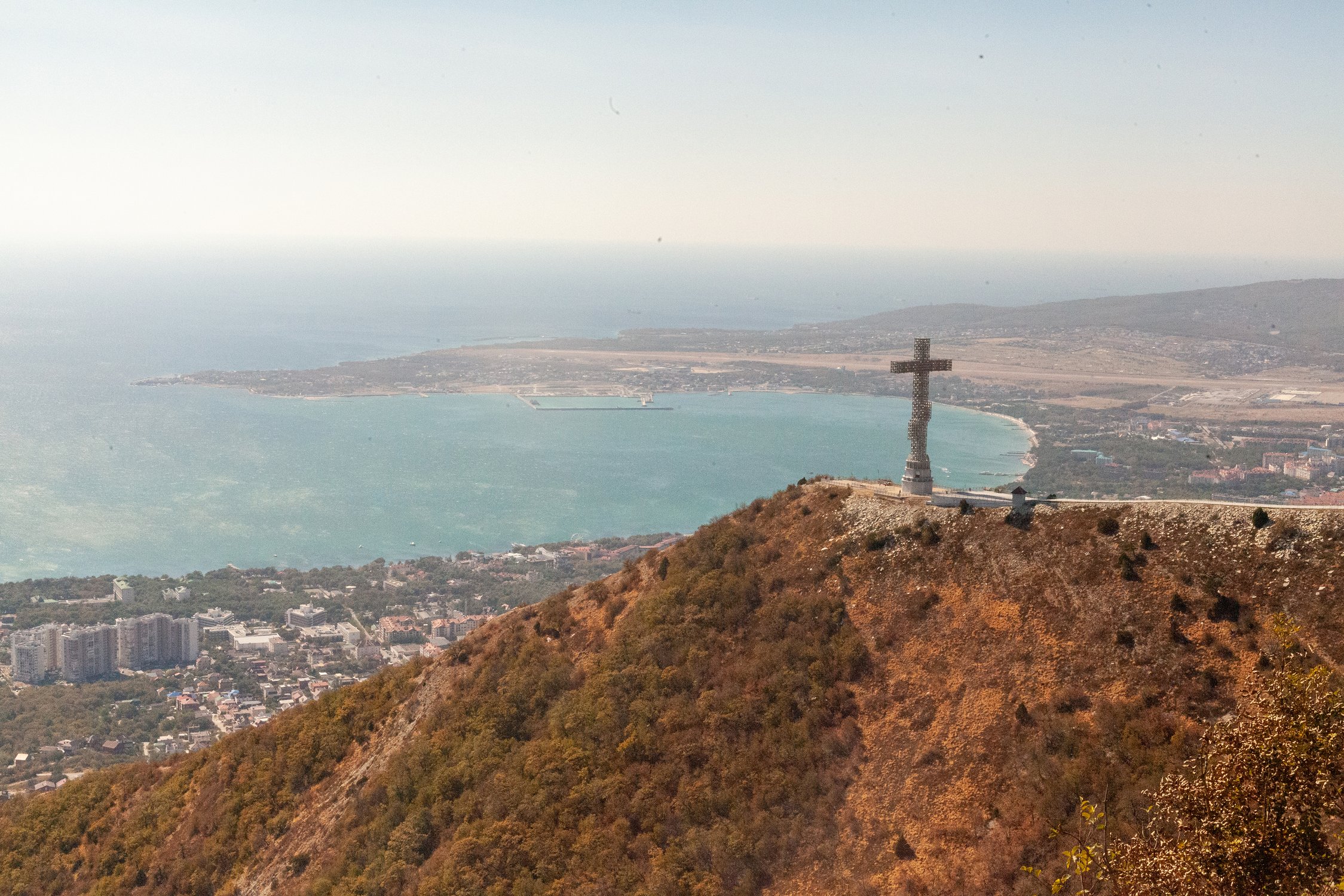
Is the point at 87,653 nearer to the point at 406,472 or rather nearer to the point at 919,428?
the point at 406,472

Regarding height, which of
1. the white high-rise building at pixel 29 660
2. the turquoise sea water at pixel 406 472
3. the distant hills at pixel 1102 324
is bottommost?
the white high-rise building at pixel 29 660

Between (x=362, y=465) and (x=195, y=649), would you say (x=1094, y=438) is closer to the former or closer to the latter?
(x=362, y=465)

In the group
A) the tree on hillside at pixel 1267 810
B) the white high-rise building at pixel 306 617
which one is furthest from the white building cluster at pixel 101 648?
the tree on hillside at pixel 1267 810

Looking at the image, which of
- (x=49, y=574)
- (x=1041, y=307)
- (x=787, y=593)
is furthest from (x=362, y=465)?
(x=1041, y=307)

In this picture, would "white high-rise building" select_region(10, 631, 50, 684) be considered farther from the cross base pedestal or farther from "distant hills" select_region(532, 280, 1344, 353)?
"distant hills" select_region(532, 280, 1344, 353)

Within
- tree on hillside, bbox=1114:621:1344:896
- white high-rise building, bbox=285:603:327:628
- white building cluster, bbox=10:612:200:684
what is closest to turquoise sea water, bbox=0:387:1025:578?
white high-rise building, bbox=285:603:327:628

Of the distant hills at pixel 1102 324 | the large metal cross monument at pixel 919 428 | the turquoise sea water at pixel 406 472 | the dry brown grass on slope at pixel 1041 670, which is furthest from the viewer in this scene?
the distant hills at pixel 1102 324

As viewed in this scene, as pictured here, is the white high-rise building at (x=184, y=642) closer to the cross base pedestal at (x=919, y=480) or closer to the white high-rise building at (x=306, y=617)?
the white high-rise building at (x=306, y=617)
